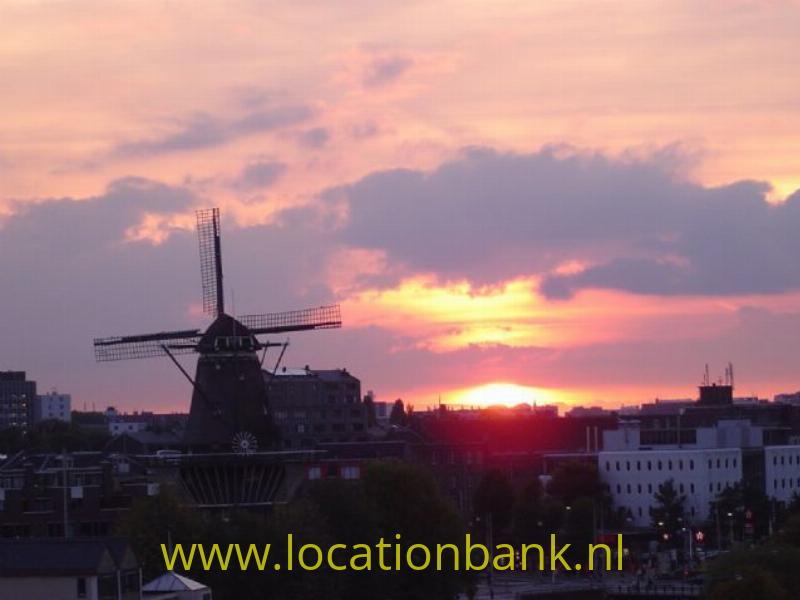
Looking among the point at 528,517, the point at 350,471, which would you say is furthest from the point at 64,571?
the point at 528,517

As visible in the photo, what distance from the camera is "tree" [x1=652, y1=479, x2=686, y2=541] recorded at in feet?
558

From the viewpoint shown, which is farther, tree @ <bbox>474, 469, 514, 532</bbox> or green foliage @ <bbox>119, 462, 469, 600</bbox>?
tree @ <bbox>474, 469, 514, 532</bbox>

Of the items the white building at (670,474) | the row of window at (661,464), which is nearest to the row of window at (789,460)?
the white building at (670,474)

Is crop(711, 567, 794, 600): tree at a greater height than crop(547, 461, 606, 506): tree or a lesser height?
lesser

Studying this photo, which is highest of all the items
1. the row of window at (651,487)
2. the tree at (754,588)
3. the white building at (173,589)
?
the row of window at (651,487)

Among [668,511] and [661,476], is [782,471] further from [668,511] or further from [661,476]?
[668,511]

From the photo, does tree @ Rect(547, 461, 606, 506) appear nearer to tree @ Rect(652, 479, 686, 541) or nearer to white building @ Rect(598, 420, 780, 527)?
white building @ Rect(598, 420, 780, 527)

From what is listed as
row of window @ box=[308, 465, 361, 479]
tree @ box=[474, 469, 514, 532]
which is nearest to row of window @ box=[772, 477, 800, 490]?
tree @ box=[474, 469, 514, 532]

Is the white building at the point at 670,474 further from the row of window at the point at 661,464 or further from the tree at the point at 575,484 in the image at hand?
the tree at the point at 575,484

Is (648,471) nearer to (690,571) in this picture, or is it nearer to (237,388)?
(690,571)

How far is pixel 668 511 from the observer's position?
172 m

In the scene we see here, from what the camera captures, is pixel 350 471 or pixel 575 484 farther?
pixel 575 484

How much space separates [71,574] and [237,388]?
3320cm

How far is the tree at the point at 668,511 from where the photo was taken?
17012 cm
